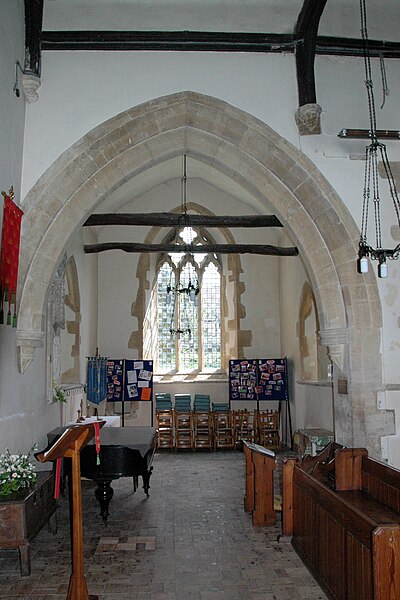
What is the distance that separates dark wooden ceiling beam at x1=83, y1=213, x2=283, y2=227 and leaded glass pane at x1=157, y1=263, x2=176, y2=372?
343 cm

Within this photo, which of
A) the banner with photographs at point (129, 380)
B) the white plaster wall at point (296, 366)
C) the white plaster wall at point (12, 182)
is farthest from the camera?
the banner with photographs at point (129, 380)

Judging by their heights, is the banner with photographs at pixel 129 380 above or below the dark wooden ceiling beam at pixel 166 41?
below

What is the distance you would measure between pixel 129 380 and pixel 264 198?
4.75 metres

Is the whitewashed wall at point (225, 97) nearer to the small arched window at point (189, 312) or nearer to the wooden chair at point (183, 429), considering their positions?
the wooden chair at point (183, 429)

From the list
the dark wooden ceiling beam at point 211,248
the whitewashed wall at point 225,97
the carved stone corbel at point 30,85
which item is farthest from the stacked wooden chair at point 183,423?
the carved stone corbel at point 30,85

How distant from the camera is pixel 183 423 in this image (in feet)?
32.3

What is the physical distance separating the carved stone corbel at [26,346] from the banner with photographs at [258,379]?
5.16 meters

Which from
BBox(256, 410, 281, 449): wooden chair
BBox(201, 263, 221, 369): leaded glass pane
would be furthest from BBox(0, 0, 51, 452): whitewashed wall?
BBox(201, 263, 221, 369): leaded glass pane

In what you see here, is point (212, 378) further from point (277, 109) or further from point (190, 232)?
point (277, 109)

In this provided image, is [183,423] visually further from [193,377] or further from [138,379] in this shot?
[193,377]

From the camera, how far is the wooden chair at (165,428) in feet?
32.1

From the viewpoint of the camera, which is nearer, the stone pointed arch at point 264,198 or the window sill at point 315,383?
the stone pointed arch at point 264,198

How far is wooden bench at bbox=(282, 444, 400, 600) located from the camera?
105 inches

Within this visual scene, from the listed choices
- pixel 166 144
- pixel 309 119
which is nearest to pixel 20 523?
pixel 166 144
